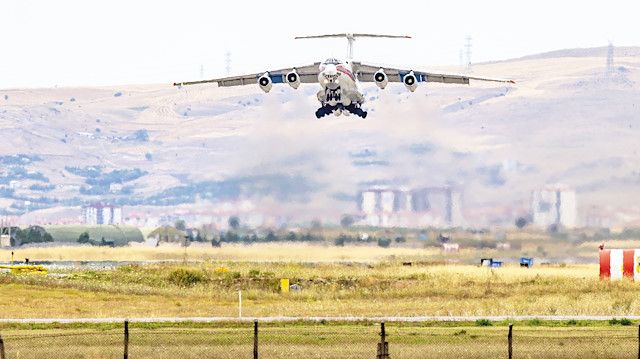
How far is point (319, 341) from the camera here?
98.8ft

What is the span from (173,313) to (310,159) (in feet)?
113

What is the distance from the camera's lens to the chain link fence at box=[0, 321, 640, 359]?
1067 inches

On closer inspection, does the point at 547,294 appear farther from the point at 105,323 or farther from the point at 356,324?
the point at 105,323

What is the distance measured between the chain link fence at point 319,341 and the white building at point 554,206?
3394cm

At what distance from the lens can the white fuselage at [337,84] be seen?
2089 inches

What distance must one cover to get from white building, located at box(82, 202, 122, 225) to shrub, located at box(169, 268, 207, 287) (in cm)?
11781

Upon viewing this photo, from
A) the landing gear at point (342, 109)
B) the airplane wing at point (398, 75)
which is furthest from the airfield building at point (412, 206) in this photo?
the landing gear at point (342, 109)

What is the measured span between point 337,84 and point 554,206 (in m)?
19.4

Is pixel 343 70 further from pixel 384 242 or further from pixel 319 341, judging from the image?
pixel 319 341

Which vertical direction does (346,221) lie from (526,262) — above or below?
above

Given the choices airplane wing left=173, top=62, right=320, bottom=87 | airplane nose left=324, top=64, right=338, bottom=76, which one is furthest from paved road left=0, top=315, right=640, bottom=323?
airplane wing left=173, top=62, right=320, bottom=87

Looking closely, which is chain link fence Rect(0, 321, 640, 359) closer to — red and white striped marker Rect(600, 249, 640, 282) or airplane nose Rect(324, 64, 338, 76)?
red and white striped marker Rect(600, 249, 640, 282)

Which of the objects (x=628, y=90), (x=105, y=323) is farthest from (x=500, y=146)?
(x=628, y=90)

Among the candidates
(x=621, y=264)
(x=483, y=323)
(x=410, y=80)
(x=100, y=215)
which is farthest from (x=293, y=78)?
(x=100, y=215)
